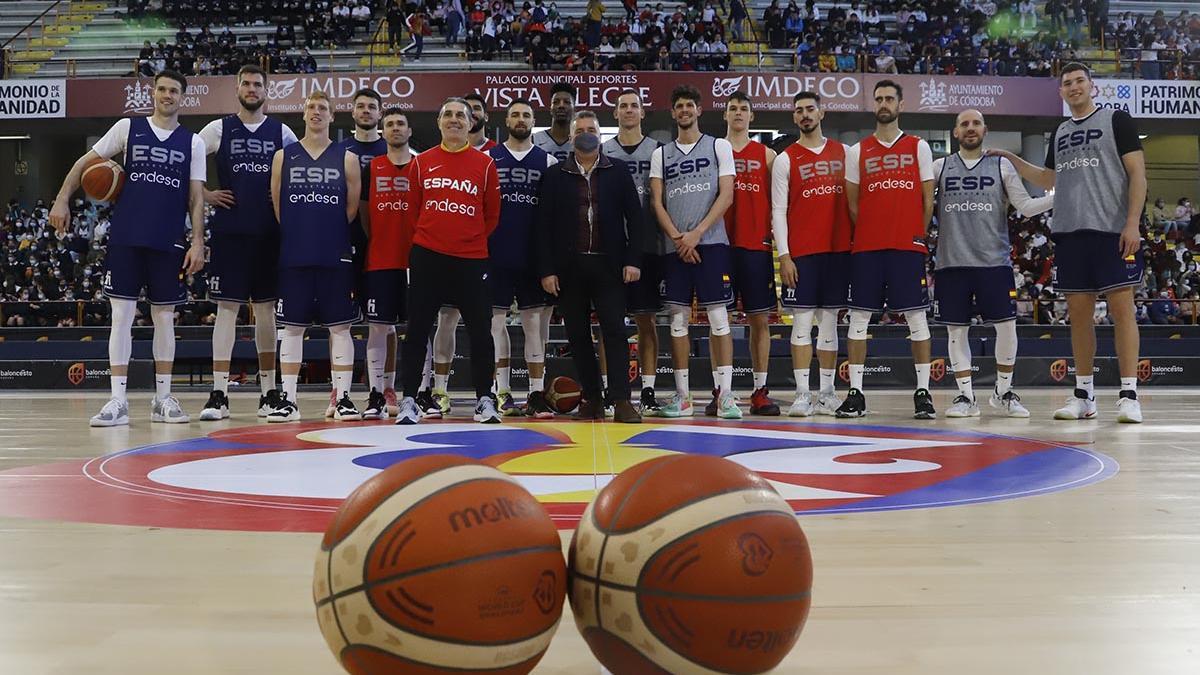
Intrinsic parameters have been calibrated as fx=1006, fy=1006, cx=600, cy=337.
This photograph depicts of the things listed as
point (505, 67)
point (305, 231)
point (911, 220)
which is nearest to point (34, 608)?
point (305, 231)

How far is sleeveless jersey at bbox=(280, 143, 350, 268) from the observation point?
6.18m

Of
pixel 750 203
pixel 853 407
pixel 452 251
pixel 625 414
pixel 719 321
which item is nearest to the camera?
pixel 452 251

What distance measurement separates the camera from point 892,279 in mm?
6473

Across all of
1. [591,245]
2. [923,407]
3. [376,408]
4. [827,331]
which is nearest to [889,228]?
[827,331]

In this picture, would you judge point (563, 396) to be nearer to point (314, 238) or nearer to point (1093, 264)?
point (314, 238)

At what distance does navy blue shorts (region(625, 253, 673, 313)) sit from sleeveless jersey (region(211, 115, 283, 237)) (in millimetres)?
2396

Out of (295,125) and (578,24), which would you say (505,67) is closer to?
(578,24)

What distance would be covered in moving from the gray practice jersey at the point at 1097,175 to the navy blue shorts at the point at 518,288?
326 centimetres

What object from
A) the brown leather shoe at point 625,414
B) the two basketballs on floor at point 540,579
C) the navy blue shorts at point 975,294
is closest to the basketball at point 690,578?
the two basketballs on floor at point 540,579

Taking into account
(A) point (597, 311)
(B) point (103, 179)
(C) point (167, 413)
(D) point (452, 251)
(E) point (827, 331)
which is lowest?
(C) point (167, 413)

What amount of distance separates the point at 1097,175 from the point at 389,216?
4431mm

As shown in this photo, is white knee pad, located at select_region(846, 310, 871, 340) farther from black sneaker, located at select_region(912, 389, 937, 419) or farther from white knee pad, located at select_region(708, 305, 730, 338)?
white knee pad, located at select_region(708, 305, 730, 338)

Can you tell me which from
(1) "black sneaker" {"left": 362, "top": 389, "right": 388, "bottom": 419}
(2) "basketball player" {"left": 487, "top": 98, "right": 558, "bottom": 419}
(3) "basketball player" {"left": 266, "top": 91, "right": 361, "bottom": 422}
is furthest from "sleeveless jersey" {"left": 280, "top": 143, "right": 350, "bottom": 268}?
(2) "basketball player" {"left": 487, "top": 98, "right": 558, "bottom": 419}

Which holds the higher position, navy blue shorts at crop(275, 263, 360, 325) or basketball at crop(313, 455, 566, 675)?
navy blue shorts at crop(275, 263, 360, 325)
